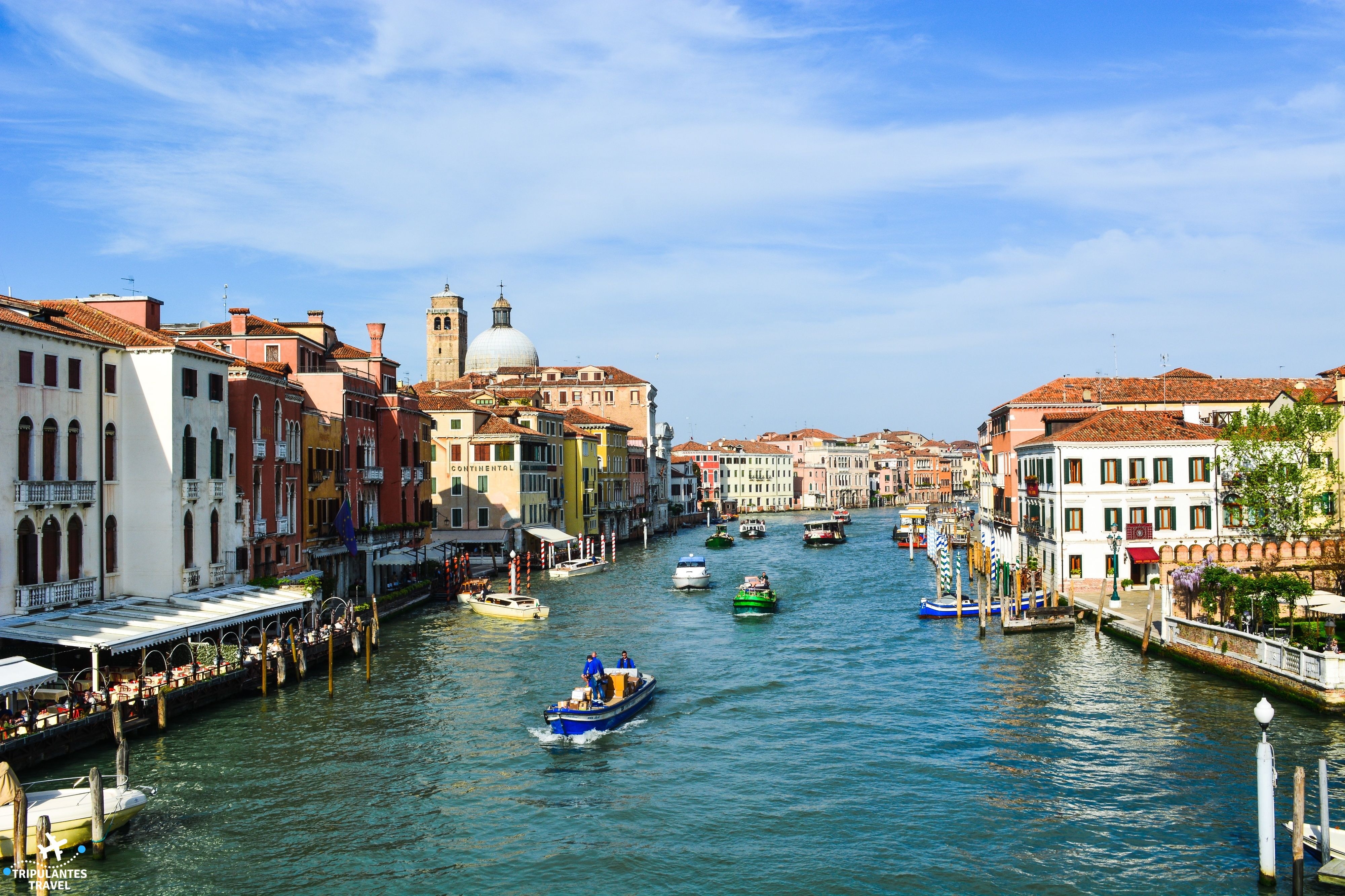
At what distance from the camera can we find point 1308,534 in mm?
38375

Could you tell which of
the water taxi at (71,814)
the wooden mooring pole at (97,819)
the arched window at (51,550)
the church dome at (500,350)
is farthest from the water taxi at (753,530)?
the wooden mooring pole at (97,819)

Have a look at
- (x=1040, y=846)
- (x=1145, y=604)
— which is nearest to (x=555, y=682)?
(x=1040, y=846)

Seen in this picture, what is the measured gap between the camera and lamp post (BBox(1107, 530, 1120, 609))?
38.5m

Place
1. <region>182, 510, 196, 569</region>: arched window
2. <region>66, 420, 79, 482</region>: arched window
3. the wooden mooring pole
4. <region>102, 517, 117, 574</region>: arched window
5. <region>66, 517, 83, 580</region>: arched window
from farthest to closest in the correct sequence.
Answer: <region>182, 510, 196, 569</region>: arched window, <region>102, 517, 117, 574</region>: arched window, <region>66, 420, 79, 482</region>: arched window, <region>66, 517, 83, 580</region>: arched window, the wooden mooring pole

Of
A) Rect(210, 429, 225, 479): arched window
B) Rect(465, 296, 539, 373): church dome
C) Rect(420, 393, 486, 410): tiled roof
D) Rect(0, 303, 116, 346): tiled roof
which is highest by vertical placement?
Rect(465, 296, 539, 373): church dome

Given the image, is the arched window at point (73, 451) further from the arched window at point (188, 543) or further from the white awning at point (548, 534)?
the white awning at point (548, 534)

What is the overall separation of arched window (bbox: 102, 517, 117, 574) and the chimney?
13331 mm

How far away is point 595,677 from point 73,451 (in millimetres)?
13561

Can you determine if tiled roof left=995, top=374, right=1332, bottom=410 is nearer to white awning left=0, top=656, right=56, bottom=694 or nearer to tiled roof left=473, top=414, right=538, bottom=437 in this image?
tiled roof left=473, top=414, right=538, bottom=437

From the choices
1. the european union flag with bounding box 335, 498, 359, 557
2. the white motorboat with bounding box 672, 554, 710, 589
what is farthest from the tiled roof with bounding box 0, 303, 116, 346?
the white motorboat with bounding box 672, 554, 710, 589

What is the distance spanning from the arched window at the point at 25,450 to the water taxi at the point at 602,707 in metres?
12.3

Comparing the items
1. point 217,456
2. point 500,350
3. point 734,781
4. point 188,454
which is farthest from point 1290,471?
point 500,350

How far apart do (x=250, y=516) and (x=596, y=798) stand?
1797 cm

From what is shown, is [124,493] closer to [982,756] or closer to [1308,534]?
[982,756]
